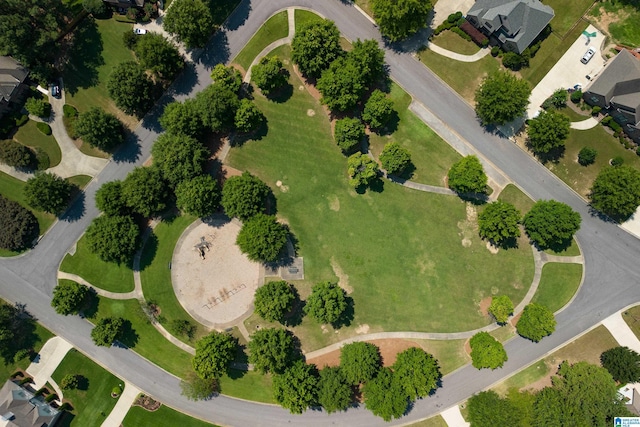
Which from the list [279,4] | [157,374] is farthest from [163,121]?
[157,374]

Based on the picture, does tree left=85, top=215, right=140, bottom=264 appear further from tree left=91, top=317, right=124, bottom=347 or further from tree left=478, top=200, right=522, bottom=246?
tree left=478, top=200, right=522, bottom=246

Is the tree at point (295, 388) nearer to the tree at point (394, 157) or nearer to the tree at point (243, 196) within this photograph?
the tree at point (243, 196)

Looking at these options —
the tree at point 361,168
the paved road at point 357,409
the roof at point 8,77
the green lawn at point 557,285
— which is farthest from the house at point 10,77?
the green lawn at point 557,285

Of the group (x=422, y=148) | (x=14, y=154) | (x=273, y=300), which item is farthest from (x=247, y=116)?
(x=14, y=154)

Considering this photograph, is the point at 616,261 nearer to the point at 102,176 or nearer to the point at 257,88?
the point at 257,88

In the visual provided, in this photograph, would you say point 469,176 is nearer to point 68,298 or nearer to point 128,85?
point 128,85
